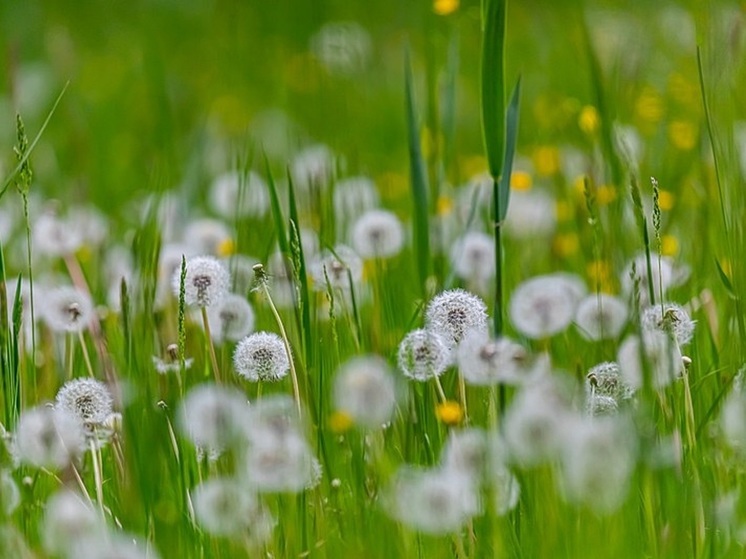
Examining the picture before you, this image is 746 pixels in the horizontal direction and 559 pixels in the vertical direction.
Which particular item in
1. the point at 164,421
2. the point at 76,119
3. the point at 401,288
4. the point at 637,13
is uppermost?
the point at 637,13

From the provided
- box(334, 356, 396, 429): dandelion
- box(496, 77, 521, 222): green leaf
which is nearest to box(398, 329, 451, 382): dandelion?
box(334, 356, 396, 429): dandelion

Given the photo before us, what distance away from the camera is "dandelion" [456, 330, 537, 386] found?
158 centimetres

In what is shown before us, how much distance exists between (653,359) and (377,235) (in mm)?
1061

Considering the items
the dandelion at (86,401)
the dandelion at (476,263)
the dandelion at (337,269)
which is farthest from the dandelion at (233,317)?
the dandelion at (476,263)

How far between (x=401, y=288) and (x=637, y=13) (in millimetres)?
3404

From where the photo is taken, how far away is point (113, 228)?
3965 mm

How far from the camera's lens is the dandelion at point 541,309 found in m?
1.92

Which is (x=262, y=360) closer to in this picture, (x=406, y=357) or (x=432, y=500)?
(x=406, y=357)

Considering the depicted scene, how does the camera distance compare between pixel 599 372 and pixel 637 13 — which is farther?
pixel 637 13

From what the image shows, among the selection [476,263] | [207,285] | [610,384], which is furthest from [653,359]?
[476,263]

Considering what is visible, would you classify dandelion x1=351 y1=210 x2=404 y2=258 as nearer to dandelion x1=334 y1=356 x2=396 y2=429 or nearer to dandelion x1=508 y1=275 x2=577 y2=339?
dandelion x1=508 y1=275 x2=577 y2=339

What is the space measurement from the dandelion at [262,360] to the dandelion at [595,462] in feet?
1.90

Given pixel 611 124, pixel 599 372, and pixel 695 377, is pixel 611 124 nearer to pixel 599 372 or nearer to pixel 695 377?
pixel 695 377

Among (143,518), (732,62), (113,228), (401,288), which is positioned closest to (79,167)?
(113,228)
